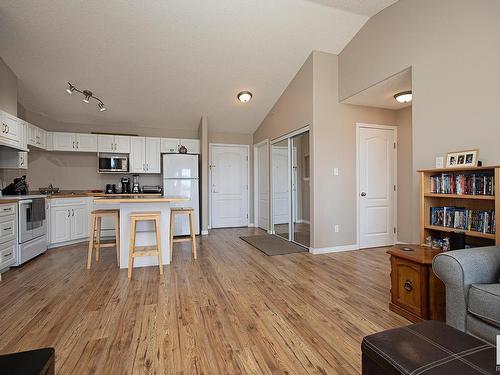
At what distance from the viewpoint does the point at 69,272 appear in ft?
10.4

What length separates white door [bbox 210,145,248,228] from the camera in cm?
635

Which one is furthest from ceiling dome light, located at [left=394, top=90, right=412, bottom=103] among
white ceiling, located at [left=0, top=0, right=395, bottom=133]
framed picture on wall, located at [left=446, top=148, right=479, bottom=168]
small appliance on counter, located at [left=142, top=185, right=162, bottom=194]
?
small appliance on counter, located at [left=142, top=185, right=162, bottom=194]

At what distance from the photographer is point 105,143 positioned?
5293 mm

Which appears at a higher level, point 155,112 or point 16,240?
point 155,112

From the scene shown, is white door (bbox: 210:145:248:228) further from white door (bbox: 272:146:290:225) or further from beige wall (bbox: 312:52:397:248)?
beige wall (bbox: 312:52:397:248)

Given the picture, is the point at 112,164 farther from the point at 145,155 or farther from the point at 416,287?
the point at 416,287

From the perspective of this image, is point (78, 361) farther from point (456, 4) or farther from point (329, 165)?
point (456, 4)

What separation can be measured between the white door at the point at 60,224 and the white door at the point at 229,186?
116 inches

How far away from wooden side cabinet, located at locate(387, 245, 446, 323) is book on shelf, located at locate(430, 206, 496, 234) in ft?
1.08

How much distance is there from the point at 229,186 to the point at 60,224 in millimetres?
3524

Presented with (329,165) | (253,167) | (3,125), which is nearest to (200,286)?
(329,165)

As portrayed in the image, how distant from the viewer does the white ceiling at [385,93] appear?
322 centimetres

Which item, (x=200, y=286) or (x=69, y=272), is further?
(x=69, y=272)

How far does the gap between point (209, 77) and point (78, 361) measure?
427 centimetres
